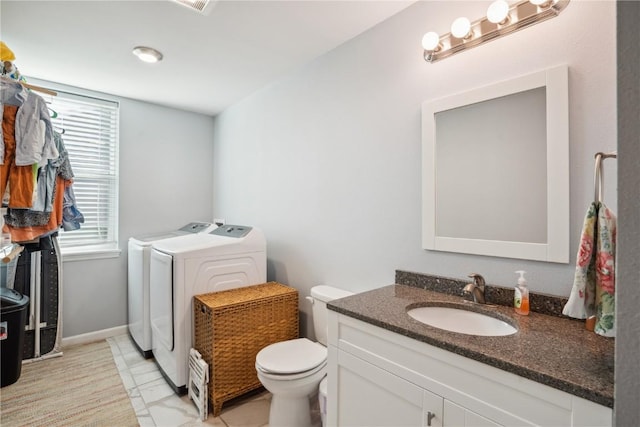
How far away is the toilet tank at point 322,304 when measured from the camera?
2.00 metres

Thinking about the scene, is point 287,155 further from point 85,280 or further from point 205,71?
point 85,280

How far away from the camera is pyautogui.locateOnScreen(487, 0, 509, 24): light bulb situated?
1.29 metres

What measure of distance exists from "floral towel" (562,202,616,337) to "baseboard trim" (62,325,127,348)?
12.0 ft

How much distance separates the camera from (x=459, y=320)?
139cm

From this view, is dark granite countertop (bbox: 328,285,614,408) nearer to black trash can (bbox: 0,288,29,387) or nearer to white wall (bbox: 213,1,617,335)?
white wall (bbox: 213,1,617,335)

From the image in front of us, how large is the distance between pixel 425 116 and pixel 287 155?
4.13ft

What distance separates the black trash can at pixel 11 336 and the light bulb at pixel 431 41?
3194 millimetres

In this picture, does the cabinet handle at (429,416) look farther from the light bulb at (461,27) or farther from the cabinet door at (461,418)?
the light bulb at (461,27)

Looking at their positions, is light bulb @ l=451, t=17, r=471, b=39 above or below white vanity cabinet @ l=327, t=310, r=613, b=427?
above

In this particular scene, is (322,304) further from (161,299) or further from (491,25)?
(491,25)

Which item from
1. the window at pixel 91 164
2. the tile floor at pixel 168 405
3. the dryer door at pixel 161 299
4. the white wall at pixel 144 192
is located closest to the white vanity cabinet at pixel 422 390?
the tile floor at pixel 168 405

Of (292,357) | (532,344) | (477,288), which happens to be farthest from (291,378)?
(532,344)

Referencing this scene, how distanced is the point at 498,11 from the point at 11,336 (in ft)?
11.6

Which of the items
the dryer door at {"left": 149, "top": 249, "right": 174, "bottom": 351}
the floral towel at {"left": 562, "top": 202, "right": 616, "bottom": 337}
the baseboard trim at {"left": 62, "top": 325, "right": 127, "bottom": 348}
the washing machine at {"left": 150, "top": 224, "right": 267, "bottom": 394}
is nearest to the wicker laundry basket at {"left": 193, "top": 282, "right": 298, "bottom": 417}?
the washing machine at {"left": 150, "top": 224, "right": 267, "bottom": 394}
